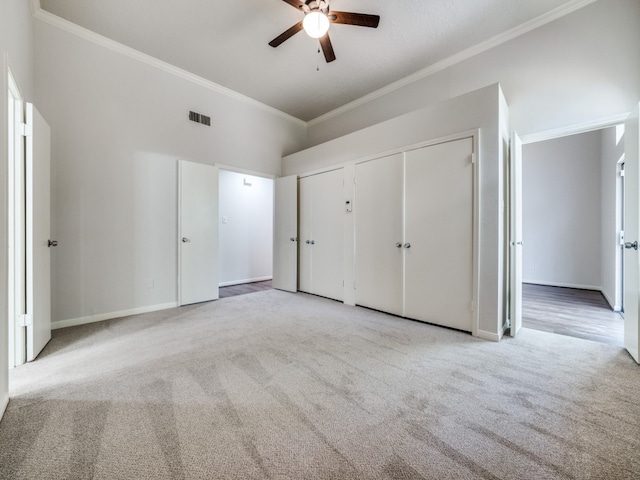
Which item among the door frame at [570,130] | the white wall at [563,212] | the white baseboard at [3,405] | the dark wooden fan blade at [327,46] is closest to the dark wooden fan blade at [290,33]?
the dark wooden fan blade at [327,46]

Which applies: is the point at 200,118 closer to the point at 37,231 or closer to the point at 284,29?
the point at 284,29

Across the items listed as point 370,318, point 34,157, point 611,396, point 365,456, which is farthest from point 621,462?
point 34,157

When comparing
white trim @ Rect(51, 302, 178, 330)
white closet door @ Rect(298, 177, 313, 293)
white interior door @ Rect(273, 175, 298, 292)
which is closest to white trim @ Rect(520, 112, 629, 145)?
white closet door @ Rect(298, 177, 313, 293)

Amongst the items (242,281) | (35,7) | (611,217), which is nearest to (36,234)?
(35,7)

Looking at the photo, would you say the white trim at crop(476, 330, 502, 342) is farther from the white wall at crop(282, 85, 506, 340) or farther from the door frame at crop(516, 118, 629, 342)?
the door frame at crop(516, 118, 629, 342)

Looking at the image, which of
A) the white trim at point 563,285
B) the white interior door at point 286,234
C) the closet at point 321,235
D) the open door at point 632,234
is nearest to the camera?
the open door at point 632,234

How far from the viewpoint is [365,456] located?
3.95 feet

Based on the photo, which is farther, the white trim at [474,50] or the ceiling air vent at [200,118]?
the ceiling air vent at [200,118]

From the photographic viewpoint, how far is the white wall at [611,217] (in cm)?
384

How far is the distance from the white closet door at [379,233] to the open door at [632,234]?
195 centimetres

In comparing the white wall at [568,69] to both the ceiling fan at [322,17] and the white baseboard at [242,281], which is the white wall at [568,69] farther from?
the white baseboard at [242,281]

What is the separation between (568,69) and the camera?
2.70m

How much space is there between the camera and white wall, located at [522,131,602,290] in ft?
17.0

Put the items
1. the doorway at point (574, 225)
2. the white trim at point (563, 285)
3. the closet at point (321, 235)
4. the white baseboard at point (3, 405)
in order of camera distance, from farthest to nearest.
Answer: the white trim at point (563, 285), the closet at point (321, 235), the doorway at point (574, 225), the white baseboard at point (3, 405)
